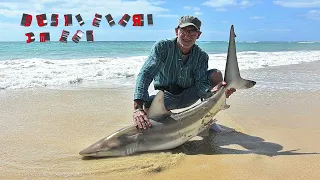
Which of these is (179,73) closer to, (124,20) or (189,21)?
(189,21)

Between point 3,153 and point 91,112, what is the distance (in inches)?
75.0

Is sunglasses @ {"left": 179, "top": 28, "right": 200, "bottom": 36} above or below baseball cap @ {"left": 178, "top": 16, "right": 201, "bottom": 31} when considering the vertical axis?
below

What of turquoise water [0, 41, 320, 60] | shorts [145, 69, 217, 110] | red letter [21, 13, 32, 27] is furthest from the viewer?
turquoise water [0, 41, 320, 60]

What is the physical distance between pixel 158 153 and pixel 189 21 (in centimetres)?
128

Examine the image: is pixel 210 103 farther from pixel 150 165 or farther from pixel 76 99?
pixel 76 99

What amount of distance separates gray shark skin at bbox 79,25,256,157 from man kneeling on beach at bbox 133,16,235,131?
3.6 inches

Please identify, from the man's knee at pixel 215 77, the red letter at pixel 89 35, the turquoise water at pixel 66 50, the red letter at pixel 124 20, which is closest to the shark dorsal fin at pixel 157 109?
the man's knee at pixel 215 77

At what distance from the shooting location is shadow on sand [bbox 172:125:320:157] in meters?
3.37

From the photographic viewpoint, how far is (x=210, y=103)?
3506 millimetres

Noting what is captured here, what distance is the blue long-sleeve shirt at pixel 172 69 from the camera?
3453mm

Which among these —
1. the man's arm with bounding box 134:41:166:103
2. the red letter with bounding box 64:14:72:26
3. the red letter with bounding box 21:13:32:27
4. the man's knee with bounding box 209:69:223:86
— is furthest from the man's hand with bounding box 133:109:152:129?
the red letter with bounding box 21:13:32:27

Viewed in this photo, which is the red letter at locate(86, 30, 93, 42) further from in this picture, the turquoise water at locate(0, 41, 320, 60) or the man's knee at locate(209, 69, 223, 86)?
the man's knee at locate(209, 69, 223, 86)

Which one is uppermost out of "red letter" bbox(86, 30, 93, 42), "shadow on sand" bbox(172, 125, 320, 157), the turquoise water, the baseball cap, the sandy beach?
"red letter" bbox(86, 30, 93, 42)

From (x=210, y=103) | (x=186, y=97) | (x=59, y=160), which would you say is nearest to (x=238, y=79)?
(x=210, y=103)
